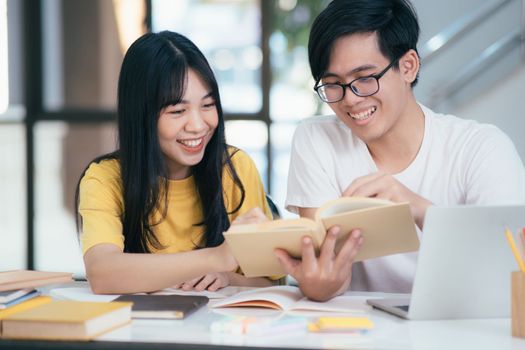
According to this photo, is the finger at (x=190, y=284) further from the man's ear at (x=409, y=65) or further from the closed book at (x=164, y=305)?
the man's ear at (x=409, y=65)

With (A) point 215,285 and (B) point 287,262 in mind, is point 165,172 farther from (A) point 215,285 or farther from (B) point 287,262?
(B) point 287,262

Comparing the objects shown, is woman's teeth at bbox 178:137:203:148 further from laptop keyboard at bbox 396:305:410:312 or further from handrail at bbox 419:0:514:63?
handrail at bbox 419:0:514:63

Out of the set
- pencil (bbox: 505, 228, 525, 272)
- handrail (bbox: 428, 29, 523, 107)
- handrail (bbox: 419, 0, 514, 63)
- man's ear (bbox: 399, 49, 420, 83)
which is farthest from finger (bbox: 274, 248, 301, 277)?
handrail (bbox: 428, 29, 523, 107)

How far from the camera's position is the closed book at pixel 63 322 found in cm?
115

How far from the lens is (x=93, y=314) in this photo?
3.90 feet

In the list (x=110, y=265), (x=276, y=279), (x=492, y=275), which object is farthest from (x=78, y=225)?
(x=492, y=275)

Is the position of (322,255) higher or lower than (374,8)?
lower

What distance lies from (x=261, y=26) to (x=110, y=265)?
10.9ft

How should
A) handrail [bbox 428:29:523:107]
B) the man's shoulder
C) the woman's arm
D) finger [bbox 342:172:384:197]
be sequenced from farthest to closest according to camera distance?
1. handrail [bbox 428:29:523:107]
2. the man's shoulder
3. the woman's arm
4. finger [bbox 342:172:384:197]

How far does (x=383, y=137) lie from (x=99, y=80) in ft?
10.9

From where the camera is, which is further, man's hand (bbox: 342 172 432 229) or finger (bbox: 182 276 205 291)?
finger (bbox: 182 276 205 291)

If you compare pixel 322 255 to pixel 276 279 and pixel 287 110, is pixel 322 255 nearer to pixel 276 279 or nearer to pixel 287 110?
pixel 276 279

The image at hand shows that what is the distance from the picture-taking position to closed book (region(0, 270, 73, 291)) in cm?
151

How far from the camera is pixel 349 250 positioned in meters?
1.41
